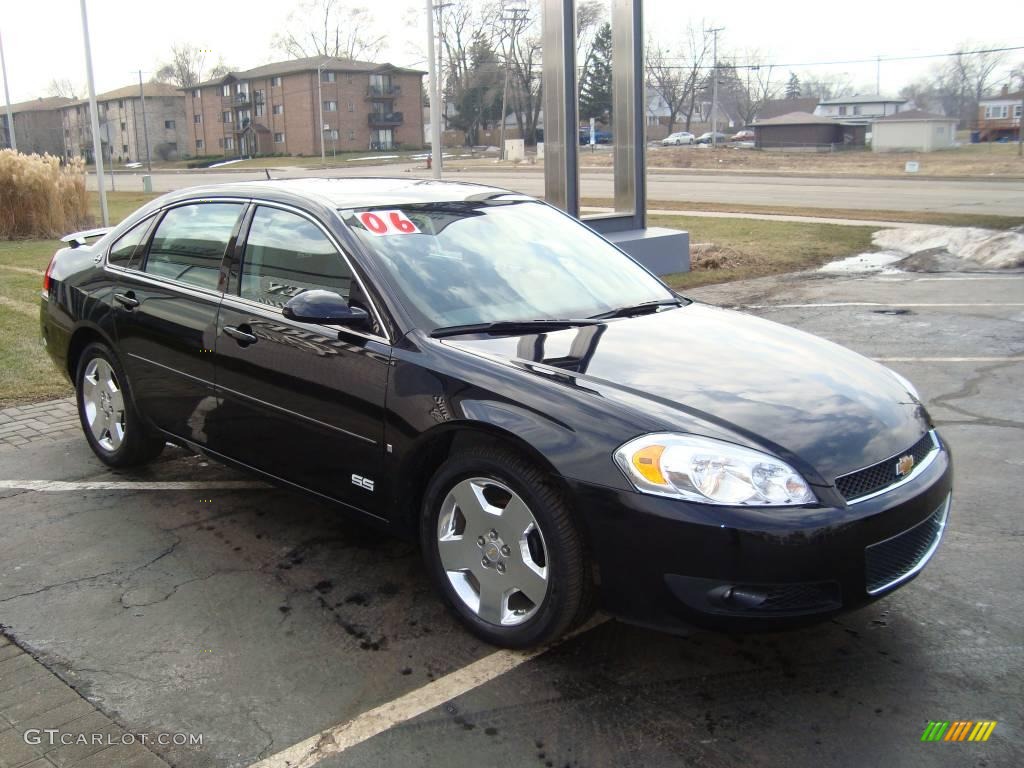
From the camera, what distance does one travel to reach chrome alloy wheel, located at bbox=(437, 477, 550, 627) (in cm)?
332

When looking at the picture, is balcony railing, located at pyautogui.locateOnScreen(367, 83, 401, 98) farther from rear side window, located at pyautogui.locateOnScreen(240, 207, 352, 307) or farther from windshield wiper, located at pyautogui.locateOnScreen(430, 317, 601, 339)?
windshield wiper, located at pyautogui.locateOnScreen(430, 317, 601, 339)

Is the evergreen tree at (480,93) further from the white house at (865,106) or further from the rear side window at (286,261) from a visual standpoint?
the rear side window at (286,261)

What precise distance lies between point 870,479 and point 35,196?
64.4 ft

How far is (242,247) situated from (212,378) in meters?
0.62

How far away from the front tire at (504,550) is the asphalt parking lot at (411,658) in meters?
0.15

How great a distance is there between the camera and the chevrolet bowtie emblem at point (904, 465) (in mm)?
3322

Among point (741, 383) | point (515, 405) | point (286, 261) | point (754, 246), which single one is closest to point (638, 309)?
point (741, 383)

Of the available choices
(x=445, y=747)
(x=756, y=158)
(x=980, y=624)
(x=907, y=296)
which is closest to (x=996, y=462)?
(x=980, y=624)

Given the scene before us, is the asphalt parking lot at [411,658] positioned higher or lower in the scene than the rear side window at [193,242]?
lower

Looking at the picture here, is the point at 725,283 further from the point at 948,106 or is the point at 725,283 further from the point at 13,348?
the point at 948,106

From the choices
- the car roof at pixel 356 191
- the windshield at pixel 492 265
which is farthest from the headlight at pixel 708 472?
the car roof at pixel 356 191

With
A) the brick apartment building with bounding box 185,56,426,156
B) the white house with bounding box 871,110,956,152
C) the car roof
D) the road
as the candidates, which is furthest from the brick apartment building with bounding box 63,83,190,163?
the car roof

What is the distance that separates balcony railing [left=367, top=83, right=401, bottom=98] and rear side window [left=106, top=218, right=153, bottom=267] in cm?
9364

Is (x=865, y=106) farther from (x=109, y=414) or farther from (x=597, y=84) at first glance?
(x=109, y=414)
